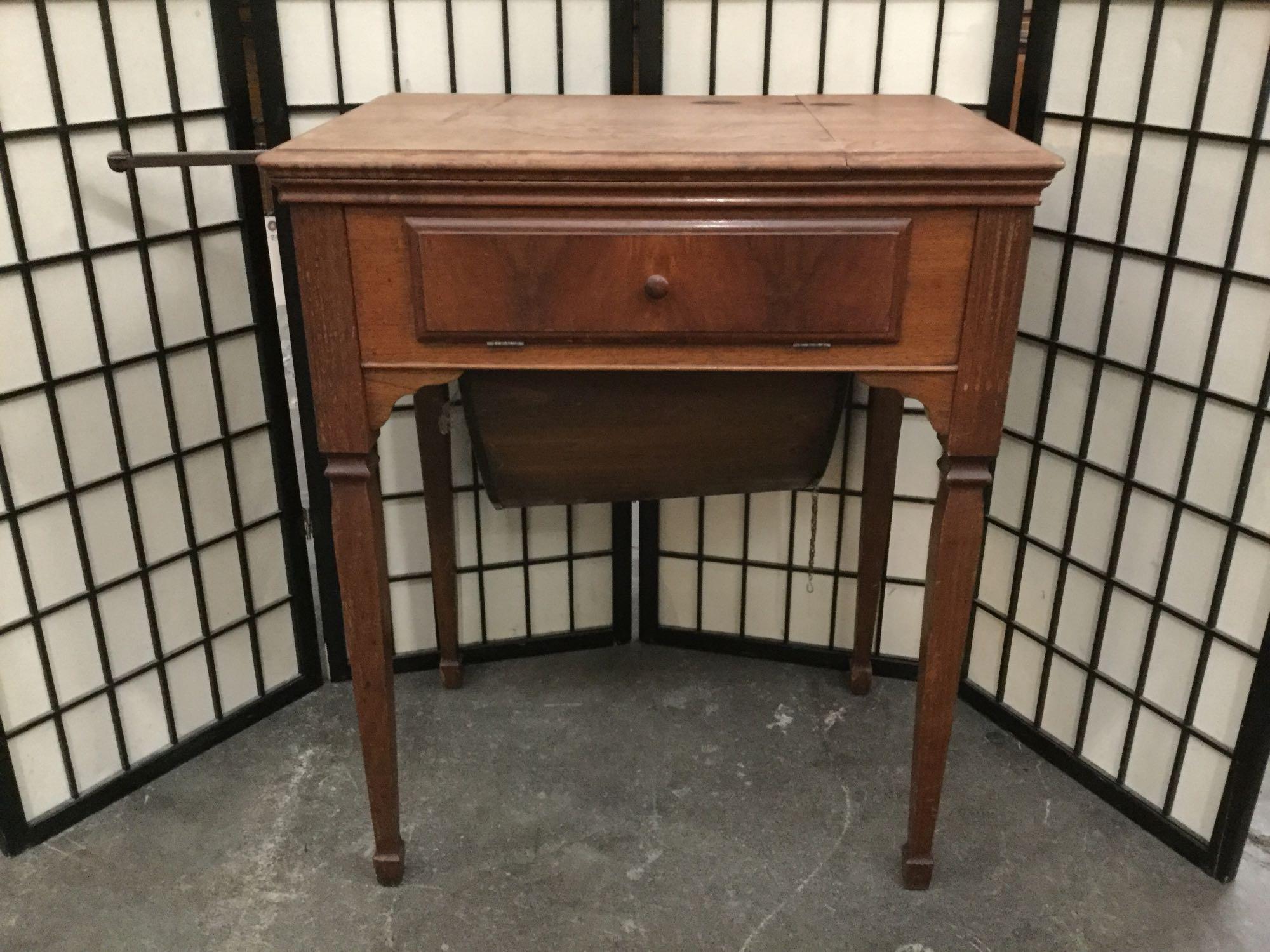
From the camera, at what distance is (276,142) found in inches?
64.9

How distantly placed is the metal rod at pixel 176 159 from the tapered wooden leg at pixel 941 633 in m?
0.99

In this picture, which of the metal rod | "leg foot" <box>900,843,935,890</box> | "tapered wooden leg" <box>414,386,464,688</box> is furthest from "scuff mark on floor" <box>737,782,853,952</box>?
the metal rod

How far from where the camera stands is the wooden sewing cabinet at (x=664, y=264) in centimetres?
112

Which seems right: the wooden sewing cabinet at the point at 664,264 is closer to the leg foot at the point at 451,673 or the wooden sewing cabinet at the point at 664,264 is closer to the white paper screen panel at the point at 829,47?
the white paper screen panel at the point at 829,47

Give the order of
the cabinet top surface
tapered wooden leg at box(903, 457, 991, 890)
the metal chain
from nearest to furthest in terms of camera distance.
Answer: the cabinet top surface → tapered wooden leg at box(903, 457, 991, 890) → the metal chain

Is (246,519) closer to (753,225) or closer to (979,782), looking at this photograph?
(753,225)

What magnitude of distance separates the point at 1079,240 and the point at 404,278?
0.98 m

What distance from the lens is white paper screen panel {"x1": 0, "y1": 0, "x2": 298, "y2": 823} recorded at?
4.61 feet

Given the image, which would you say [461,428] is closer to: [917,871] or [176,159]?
[176,159]

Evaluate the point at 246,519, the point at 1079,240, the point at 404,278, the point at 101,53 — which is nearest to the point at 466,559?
the point at 246,519

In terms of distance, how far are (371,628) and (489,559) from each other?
0.62 metres

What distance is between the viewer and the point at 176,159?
141 cm

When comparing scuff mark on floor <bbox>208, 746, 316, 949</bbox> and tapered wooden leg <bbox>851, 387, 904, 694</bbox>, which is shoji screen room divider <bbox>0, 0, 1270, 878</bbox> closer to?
tapered wooden leg <bbox>851, 387, 904, 694</bbox>

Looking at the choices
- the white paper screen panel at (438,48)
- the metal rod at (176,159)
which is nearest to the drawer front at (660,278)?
the metal rod at (176,159)
